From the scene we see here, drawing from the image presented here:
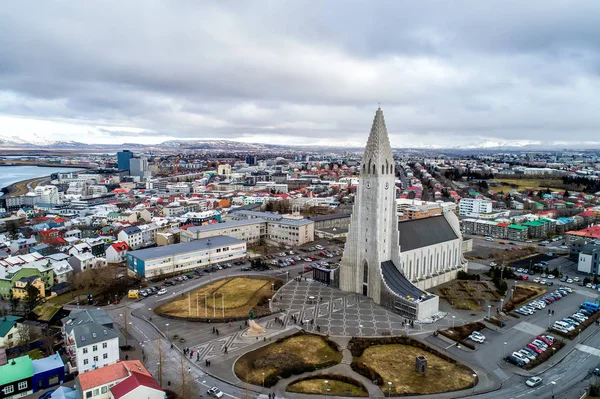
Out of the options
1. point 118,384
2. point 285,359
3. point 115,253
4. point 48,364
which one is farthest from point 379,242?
point 115,253

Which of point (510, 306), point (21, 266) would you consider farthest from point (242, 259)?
point (510, 306)

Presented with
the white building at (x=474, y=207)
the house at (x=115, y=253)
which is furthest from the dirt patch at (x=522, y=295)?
the white building at (x=474, y=207)

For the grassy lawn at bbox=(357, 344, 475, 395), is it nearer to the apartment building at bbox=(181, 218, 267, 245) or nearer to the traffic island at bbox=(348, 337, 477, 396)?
the traffic island at bbox=(348, 337, 477, 396)

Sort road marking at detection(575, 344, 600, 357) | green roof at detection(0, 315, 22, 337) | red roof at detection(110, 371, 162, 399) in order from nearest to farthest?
red roof at detection(110, 371, 162, 399), road marking at detection(575, 344, 600, 357), green roof at detection(0, 315, 22, 337)

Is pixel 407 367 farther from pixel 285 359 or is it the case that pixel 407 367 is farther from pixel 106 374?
pixel 106 374

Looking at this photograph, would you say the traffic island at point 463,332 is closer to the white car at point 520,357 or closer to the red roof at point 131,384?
the white car at point 520,357

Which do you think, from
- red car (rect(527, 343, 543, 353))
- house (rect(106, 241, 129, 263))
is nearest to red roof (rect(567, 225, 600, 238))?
red car (rect(527, 343, 543, 353))

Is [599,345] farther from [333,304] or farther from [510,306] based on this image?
[333,304]
